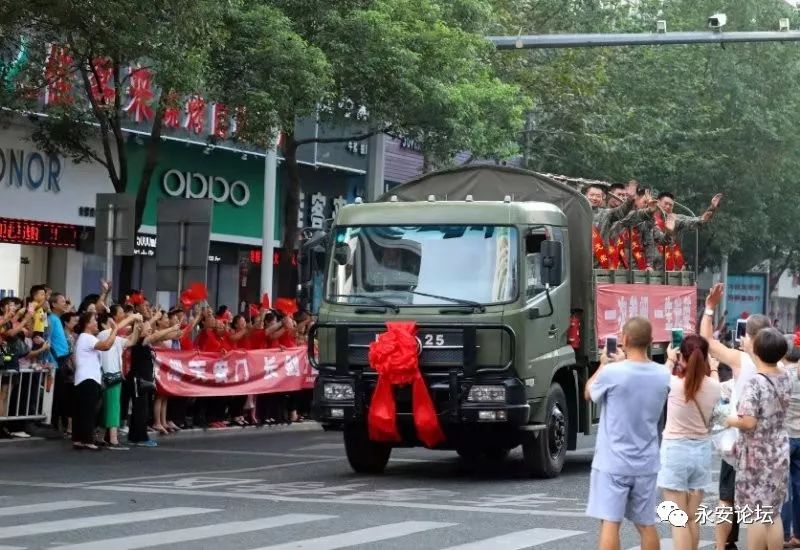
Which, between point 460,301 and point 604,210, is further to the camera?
point 604,210

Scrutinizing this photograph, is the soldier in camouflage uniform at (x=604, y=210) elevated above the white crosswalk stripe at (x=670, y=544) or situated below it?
above

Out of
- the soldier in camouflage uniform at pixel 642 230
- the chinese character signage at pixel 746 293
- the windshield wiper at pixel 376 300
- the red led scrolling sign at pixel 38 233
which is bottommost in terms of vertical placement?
the windshield wiper at pixel 376 300

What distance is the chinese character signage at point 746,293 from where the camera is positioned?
57.6 meters

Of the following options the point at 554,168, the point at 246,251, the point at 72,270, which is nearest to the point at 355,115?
the point at 72,270

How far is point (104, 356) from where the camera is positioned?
70.1ft

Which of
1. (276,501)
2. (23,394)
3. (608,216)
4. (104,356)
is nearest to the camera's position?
(276,501)

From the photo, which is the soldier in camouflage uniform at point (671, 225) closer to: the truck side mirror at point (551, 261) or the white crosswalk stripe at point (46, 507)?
the truck side mirror at point (551, 261)

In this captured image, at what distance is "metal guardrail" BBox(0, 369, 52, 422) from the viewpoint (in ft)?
69.5

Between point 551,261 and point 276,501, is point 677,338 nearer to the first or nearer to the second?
point 276,501

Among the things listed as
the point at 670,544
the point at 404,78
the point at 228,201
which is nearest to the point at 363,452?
the point at 670,544

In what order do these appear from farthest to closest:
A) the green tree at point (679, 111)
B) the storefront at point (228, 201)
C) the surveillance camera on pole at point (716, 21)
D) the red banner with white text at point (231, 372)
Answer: the green tree at point (679, 111) < the storefront at point (228, 201) < the surveillance camera on pole at point (716, 21) < the red banner with white text at point (231, 372)

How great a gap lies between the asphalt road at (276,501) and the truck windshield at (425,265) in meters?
1.90

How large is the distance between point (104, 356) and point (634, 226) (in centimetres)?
657

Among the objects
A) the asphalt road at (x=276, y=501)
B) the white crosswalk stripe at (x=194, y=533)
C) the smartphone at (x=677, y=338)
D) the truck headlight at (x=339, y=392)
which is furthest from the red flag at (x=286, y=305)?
the smartphone at (x=677, y=338)
